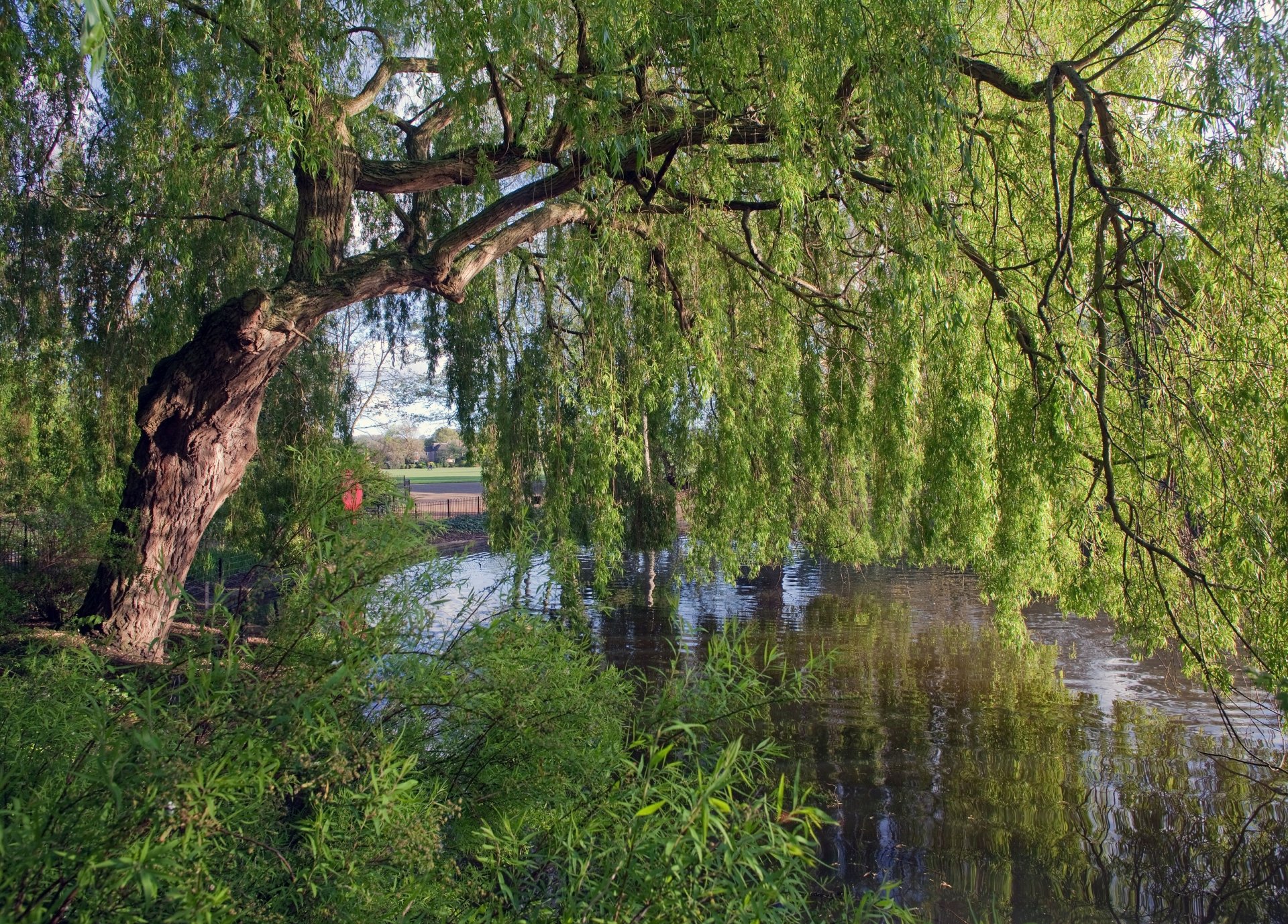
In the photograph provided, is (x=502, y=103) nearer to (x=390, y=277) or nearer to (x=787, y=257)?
(x=390, y=277)

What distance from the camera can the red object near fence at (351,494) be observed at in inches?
88.5

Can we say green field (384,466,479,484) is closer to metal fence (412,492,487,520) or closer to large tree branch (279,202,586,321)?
metal fence (412,492,487,520)

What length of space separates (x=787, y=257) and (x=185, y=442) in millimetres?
3295

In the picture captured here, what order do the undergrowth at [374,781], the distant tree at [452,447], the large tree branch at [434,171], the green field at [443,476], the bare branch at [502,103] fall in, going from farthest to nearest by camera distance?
the green field at [443,476], the distant tree at [452,447], the large tree branch at [434,171], the bare branch at [502,103], the undergrowth at [374,781]

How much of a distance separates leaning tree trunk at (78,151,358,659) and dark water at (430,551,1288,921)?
59.6 inches

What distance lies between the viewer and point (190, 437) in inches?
183

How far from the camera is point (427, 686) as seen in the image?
2053 millimetres

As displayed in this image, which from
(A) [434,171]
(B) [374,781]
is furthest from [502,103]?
(B) [374,781]

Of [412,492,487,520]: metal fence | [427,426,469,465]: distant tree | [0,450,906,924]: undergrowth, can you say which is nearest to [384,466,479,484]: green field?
[427,426,469,465]: distant tree

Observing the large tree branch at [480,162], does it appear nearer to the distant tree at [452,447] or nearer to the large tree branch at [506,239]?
the large tree branch at [506,239]

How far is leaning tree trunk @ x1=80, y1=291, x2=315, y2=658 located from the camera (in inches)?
179

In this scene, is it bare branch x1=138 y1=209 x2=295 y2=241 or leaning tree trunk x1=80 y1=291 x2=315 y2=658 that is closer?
leaning tree trunk x1=80 y1=291 x2=315 y2=658

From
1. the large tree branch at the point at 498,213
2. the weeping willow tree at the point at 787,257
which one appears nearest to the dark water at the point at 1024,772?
the weeping willow tree at the point at 787,257

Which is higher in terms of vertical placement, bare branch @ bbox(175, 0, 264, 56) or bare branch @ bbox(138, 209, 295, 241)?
bare branch @ bbox(175, 0, 264, 56)
